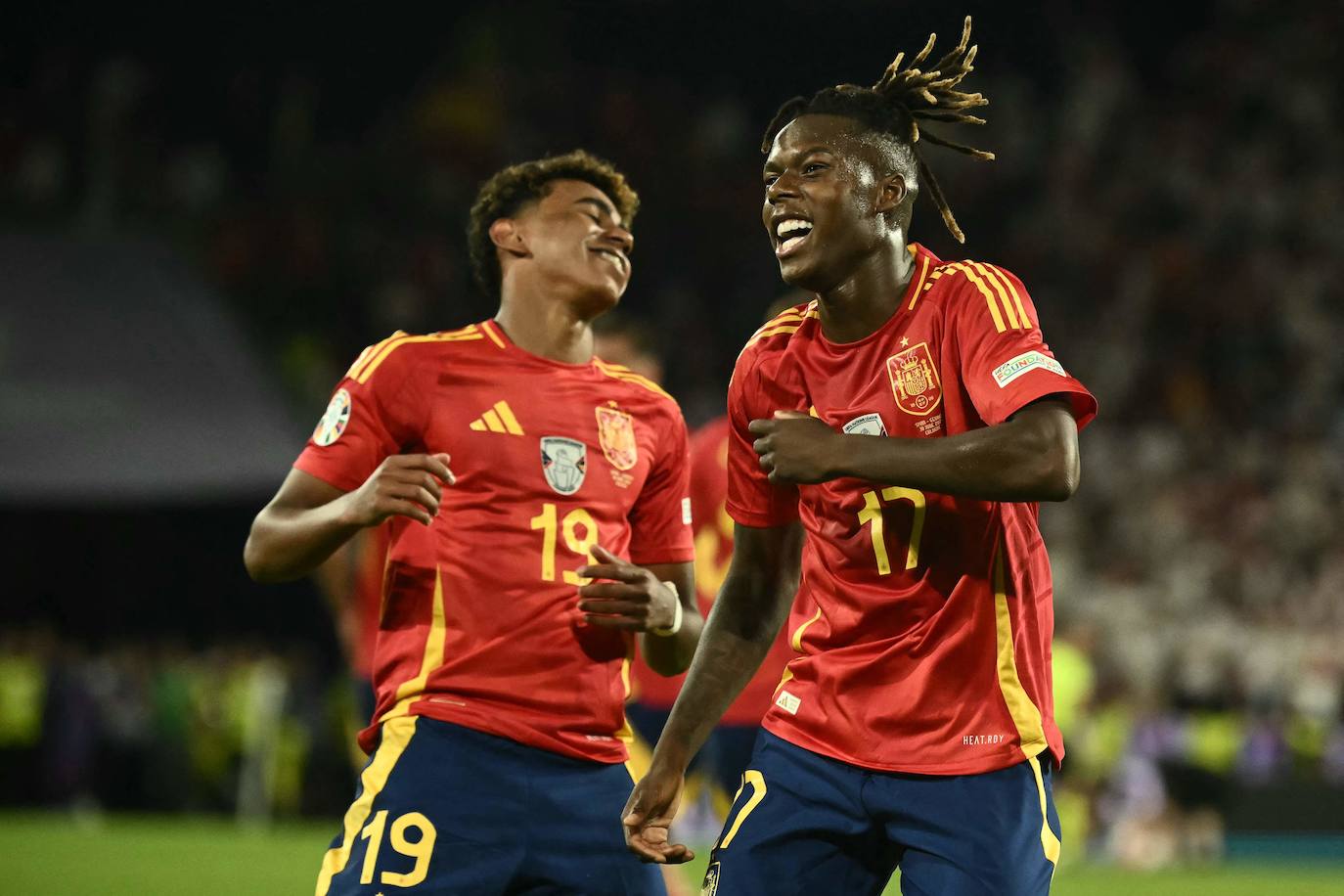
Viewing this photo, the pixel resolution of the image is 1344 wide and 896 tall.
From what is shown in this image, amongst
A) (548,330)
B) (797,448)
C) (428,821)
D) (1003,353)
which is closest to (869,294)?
(1003,353)

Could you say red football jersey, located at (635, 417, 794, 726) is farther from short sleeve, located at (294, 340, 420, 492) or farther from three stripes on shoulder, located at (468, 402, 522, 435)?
short sleeve, located at (294, 340, 420, 492)

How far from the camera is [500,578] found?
14.5 feet

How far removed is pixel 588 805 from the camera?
4.34m

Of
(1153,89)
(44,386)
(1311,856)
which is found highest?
(1153,89)

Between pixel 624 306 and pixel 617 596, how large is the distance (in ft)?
48.9

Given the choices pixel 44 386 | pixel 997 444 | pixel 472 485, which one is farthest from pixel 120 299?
pixel 997 444

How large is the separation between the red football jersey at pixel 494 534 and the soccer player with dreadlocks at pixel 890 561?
1.34 ft

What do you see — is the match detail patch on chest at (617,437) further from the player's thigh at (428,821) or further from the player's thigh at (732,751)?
the player's thigh at (732,751)

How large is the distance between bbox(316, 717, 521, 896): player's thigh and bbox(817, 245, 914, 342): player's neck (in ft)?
4.35

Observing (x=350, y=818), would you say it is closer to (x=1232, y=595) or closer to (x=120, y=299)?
(x=1232, y=595)

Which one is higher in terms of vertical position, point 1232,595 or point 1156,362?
point 1156,362

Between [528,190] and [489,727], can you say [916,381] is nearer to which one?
[489,727]

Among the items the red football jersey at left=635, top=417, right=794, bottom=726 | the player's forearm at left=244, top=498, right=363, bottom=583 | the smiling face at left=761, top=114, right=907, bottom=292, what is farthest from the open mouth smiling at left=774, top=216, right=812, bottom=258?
the red football jersey at left=635, top=417, right=794, bottom=726

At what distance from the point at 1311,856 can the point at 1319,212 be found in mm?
7868
